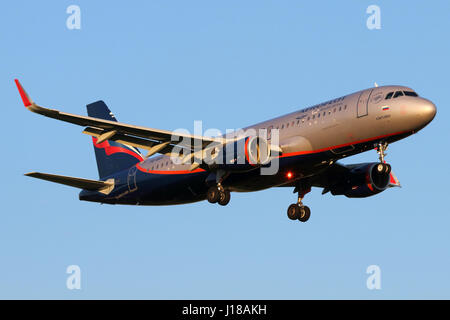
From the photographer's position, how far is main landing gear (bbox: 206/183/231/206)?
48.4 meters

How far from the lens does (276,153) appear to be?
4603cm

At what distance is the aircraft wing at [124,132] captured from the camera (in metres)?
42.2

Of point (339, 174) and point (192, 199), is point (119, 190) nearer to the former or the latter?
point (192, 199)

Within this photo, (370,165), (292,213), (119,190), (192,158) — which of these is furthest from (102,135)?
(370,165)

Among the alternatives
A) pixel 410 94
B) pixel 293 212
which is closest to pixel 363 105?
pixel 410 94

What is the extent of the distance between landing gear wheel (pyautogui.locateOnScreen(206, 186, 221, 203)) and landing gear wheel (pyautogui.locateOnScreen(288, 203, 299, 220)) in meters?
6.41

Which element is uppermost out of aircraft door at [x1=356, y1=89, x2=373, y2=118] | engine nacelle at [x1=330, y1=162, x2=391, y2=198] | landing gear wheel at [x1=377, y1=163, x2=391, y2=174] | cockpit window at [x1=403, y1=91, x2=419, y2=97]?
cockpit window at [x1=403, y1=91, x2=419, y2=97]

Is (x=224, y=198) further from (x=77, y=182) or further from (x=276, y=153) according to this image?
(x=77, y=182)

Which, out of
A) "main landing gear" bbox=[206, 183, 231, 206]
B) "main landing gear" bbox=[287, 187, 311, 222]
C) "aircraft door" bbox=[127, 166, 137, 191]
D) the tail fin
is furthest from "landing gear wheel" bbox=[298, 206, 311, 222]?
the tail fin

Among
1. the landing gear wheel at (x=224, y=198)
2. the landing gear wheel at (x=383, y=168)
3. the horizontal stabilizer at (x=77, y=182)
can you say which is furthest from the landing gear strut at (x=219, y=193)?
the horizontal stabilizer at (x=77, y=182)

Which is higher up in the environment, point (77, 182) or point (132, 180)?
point (132, 180)

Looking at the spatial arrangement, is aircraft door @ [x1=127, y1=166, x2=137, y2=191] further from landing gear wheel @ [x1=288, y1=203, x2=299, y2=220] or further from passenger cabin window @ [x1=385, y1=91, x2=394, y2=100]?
passenger cabin window @ [x1=385, y1=91, x2=394, y2=100]

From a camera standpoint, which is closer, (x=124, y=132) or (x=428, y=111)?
(x=428, y=111)

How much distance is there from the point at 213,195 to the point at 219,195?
1.19 ft
